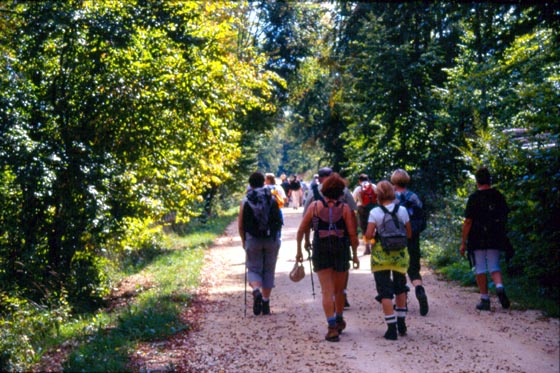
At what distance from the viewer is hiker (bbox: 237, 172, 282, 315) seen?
10.3m

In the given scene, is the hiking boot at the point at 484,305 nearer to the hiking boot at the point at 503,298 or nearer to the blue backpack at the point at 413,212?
the hiking boot at the point at 503,298

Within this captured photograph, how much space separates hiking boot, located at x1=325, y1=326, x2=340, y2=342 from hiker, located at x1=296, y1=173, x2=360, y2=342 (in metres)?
0.17

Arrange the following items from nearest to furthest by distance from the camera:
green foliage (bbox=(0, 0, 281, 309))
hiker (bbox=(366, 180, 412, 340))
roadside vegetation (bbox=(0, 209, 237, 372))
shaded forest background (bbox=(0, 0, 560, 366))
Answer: roadside vegetation (bbox=(0, 209, 237, 372)) < hiker (bbox=(366, 180, 412, 340)) < shaded forest background (bbox=(0, 0, 560, 366)) < green foliage (bbox=(0, 0, 281, 309))

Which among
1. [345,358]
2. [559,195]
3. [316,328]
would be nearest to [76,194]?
[316,328]

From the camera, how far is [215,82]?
47.2ft

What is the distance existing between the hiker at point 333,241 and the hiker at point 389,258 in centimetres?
30

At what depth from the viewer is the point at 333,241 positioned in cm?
852

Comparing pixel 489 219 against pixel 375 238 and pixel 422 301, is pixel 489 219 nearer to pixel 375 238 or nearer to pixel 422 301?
pixel 422 301

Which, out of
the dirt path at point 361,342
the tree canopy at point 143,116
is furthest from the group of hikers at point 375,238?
the tree canopy at point 143,116

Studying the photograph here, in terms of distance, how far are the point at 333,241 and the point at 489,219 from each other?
2731 mm

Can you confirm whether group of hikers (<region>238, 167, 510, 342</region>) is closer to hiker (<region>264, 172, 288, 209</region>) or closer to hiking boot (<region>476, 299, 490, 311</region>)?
hiking boot (<region>476, 299, 490, 311</region>)

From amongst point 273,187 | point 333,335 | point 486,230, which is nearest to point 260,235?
point 333,335

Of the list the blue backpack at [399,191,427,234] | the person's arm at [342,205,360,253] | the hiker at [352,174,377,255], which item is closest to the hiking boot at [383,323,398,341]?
the person's arm at [342,205,360,253]

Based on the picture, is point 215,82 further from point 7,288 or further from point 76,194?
point 7,288
